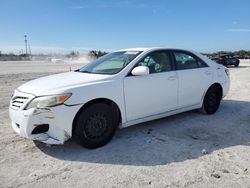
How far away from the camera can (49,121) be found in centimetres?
384

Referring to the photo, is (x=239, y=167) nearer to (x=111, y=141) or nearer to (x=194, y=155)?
(x=194, y=155)

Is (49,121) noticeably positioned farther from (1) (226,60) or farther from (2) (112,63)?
(1) (226,60)

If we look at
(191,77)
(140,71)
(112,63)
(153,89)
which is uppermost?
(112,63)

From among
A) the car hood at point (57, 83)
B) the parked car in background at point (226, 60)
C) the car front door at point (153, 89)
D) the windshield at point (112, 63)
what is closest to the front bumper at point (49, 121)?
the car hood at point (57, 83)

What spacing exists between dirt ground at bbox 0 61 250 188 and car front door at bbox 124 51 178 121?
46 cm

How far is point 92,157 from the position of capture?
3943mm

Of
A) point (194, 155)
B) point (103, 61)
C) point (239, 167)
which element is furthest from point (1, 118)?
point (239, 167)

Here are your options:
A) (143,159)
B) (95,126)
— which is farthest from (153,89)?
(143,159)

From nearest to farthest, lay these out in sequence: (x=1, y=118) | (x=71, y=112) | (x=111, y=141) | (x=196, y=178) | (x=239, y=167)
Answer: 1. (x=196, y=178)
2. (x=239, y=167)
3. (x=71, y=112)
4. (x=111, y=141)
5. (x=1, y=118)

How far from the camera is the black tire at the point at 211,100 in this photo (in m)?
6.12

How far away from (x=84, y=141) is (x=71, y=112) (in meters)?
0.53

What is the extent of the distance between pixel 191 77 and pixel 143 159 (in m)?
2.45

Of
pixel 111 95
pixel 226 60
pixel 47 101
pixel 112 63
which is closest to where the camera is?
pixel 47 101

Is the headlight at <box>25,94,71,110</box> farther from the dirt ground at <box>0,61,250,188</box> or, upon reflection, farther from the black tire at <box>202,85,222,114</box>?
the black tire at <box>202,85,222,114</box>
